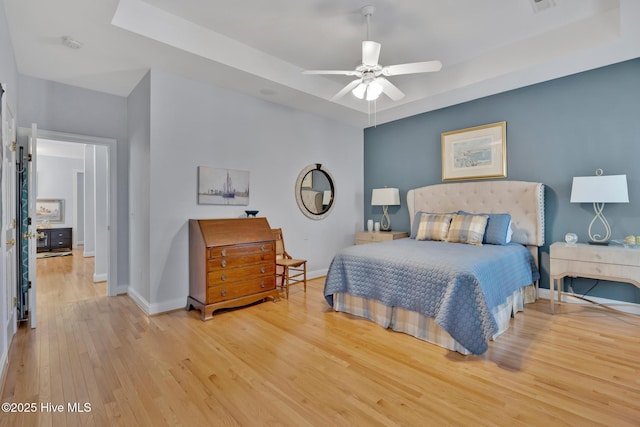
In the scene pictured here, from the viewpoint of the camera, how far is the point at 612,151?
11.0 feet

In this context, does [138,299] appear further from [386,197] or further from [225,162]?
[386,197]

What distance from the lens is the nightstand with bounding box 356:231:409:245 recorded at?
4953mm

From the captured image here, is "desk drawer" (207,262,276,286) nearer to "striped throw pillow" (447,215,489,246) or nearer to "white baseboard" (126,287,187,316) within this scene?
"white baseboard" (126,287,187,316)

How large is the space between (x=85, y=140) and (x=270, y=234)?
2.63 metres

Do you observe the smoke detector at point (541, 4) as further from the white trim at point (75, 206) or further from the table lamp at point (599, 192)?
the white trim at point (75, 206)

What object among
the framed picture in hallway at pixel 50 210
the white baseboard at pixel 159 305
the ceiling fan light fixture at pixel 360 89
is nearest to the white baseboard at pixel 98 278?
the white baseboard at pixel 159 305

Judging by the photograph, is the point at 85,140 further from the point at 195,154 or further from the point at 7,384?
the point at 7,384

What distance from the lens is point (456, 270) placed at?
2455 mm

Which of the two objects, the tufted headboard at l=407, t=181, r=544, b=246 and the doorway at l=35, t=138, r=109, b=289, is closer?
the tufted headboard at l=407, t=181, r=544, b=246

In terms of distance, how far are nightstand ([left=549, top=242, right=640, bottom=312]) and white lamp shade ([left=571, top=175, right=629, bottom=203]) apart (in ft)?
1.56

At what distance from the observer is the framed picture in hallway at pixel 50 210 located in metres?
8.38

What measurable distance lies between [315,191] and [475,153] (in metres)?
2.41

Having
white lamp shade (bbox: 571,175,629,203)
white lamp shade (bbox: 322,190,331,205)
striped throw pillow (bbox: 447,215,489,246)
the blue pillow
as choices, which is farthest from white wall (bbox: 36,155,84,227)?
white lamp shade (bbox: 571,175,629,203)

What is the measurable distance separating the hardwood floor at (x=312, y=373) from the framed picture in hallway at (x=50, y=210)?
701 centimetres
